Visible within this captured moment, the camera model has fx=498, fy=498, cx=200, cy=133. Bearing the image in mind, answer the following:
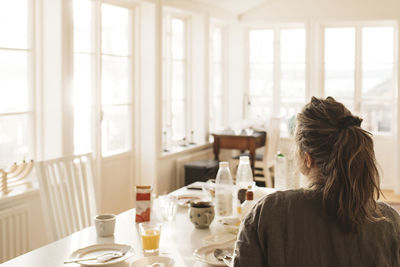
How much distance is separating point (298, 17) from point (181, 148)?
2.45 meters

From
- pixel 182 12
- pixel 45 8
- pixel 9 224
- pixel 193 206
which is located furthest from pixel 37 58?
pixel 182 12

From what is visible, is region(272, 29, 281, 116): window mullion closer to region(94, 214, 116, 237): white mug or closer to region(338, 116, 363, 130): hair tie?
region(94, 214, 116, 237): white mug

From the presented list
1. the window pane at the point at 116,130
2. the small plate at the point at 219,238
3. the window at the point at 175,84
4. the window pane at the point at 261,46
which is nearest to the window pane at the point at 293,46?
Result: the window pane at the point at 261,46

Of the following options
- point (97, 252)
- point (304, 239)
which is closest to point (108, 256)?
point (97, 252)

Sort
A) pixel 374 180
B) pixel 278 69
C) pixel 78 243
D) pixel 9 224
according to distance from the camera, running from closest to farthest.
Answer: pixel 374 180
pixel 78 243
pixel 9 224
pixel 278 69

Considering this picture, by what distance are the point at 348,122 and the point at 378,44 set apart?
5557 millimetres

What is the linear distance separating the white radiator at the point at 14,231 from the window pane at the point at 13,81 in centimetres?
67

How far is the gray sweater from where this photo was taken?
1.30m

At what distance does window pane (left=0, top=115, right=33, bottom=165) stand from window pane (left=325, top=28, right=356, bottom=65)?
431cm

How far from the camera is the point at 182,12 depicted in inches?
214

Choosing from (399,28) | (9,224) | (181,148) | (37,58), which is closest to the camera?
(9,224)

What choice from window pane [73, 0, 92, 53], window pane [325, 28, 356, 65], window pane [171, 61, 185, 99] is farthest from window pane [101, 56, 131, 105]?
window pane [325, 28, 356, 65]

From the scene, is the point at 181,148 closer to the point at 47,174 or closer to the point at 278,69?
the point at 278,69

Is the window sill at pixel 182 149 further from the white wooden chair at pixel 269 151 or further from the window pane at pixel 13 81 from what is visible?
the window pane at pixel 13 81
